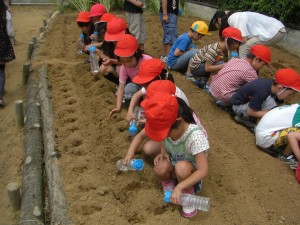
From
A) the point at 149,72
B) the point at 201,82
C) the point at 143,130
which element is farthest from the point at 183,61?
the point at 143,130

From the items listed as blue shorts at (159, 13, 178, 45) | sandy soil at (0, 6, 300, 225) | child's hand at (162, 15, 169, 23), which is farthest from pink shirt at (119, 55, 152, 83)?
blue shorts at (159, 13, 178, 45)

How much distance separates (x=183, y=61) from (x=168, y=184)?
9.47ft

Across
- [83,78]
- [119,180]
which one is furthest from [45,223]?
[83,78]

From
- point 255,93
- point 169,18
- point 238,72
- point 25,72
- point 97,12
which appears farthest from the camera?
point 169,18

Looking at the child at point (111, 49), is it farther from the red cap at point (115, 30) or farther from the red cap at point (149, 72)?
the red cap at point (149, 72)

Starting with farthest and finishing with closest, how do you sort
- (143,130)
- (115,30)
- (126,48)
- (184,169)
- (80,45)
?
1. (80,45)
2. (115,30)
3. (126,48)
4. (143,130)
5. (184,169)

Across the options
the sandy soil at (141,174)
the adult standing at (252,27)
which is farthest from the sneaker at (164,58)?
the sandy soil at (141,174)

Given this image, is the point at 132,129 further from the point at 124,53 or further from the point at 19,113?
the point at 19,113

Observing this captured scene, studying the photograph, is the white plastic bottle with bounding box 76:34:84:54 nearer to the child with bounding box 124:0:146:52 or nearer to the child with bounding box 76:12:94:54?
the child with bounding box 76:12:94:54

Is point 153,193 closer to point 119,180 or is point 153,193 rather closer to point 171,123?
point 119,180

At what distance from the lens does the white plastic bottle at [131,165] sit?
108 inches

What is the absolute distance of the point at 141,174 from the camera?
2.97 metres

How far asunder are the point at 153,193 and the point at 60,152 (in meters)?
1.11

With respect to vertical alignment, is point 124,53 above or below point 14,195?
above
